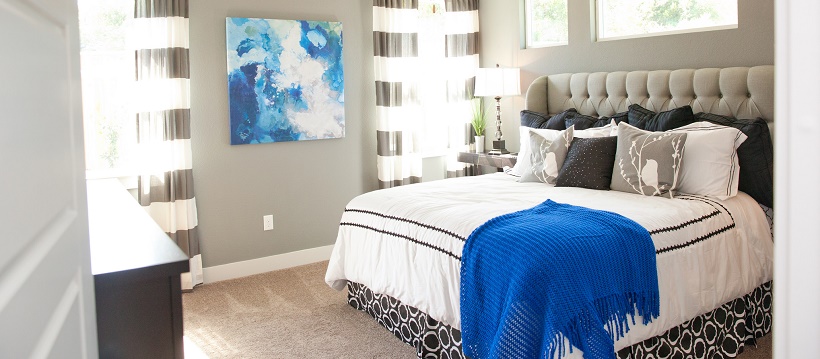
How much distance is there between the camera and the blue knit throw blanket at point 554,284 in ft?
8.29

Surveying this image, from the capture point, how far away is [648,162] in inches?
141

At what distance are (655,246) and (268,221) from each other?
9.58 feet

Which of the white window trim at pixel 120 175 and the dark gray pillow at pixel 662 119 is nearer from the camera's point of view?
the dark gray pillow at pixel 662 119

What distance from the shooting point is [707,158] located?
11.5 ft

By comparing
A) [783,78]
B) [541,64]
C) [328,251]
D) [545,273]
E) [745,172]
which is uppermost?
[541,64]

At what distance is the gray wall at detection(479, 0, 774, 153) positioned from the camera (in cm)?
386

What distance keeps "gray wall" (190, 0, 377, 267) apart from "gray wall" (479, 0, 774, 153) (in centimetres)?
114

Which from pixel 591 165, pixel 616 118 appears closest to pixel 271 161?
pixel 591 165

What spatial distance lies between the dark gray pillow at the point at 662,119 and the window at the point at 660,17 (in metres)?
0.59

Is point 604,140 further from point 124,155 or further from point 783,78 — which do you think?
point 783,78

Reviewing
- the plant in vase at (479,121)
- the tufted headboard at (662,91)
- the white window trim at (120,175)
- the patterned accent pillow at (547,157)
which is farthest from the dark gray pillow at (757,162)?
the white window trim at (120,175)

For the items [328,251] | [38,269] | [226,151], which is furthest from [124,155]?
[38,269]

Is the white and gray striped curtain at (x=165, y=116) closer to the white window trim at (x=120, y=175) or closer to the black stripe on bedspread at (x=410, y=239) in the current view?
the white window trim at (x=120, y=175)

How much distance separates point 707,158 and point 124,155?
3.54 m
